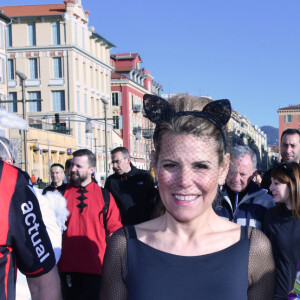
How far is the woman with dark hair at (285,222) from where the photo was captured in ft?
13.8

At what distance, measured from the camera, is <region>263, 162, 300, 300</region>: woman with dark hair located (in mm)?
4195

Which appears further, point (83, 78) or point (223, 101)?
point (83, 78)

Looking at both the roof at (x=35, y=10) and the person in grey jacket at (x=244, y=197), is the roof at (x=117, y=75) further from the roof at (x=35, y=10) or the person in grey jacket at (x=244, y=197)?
the person in grey jacket at (x=244, y=197)

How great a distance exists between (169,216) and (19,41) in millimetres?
54307

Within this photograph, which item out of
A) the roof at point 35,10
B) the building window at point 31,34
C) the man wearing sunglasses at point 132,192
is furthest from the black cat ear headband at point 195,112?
the building window at point 31,34

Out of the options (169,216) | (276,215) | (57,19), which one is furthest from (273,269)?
(57,19)

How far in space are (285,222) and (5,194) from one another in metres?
2.69

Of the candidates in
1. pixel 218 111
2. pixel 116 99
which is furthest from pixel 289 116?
pixel 218 111

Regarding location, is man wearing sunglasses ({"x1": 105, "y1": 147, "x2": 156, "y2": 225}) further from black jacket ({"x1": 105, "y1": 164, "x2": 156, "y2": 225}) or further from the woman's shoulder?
the woman's shoulder

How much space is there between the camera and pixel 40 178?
4203 cm

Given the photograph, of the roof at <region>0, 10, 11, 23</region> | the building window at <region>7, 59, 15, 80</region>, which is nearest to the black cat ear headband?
the roof at <region>0, 10, 11, 23</region>

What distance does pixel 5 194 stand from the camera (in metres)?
2.21

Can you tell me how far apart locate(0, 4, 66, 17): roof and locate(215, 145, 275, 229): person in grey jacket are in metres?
51.5

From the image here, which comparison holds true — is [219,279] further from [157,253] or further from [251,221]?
[251,221]
